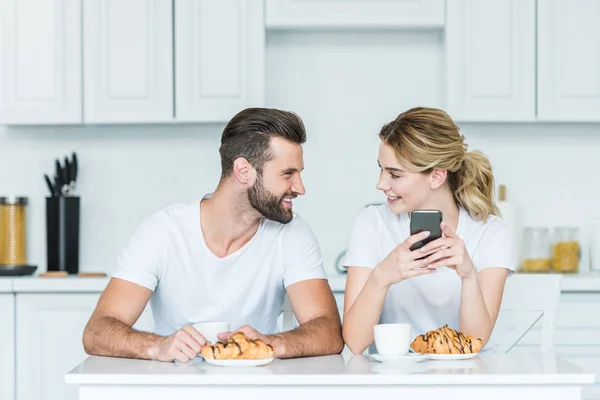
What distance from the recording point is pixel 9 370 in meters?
3.34

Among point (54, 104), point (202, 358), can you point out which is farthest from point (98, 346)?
→ point (54, 104)

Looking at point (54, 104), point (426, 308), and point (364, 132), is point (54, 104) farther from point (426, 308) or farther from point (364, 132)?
point (426, 308)

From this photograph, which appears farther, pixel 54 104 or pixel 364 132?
pixel 364 132

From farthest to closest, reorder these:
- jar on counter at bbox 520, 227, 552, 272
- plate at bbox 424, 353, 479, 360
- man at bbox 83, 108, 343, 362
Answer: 1. jar on counter at bbox 520, 227, 552, 272
2. man at bbox 83, 108, 343, 362
3. plate at bbox 424, 353, 479, 360

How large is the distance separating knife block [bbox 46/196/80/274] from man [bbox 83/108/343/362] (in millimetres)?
1490

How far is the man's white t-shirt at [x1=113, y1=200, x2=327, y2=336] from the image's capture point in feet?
7.24

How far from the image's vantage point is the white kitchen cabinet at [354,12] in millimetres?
3492

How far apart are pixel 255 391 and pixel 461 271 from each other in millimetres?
665

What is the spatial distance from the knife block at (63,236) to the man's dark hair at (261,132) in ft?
5.20

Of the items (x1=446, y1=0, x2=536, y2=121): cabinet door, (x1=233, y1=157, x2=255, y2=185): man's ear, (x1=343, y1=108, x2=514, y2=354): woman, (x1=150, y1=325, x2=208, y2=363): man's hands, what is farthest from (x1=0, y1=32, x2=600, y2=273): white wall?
(x1=150, y1=325, x2=208, y2=363): man's hands

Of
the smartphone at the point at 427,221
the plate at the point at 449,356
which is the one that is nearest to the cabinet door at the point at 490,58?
the smartphone at the point at 427,221

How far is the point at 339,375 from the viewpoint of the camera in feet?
5.00

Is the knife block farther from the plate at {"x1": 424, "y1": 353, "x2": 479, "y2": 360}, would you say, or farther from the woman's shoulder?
the plate at {"x1": 424, "y1": 353, "x2": 479, "y2": 360}

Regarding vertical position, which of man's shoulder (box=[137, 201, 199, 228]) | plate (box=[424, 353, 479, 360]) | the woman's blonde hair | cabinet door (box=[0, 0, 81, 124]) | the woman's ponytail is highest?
cabinet door (box=[0, 0, 81, 124])
